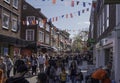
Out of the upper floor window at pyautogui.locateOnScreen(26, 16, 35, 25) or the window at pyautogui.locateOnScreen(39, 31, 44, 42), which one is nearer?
the upper floor window at pyautogui.locateOnScreen(26, 16, 35, 25)

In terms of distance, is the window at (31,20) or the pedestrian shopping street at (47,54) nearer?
the pedestrian shopping street at (47,54)

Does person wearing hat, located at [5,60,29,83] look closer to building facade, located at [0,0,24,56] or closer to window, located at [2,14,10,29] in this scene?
building facade, located at [0,0,24,56]

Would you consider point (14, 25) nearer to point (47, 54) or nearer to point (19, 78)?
point (47, 54)

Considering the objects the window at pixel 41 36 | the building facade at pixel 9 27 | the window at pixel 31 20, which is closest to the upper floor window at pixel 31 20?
the window at pixel 31 20

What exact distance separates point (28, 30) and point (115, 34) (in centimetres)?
4108

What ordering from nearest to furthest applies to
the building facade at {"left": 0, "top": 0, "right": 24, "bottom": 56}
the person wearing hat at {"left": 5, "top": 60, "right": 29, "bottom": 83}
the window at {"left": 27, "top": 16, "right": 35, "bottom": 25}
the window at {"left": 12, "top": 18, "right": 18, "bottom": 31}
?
the person wearing hat at {"left": 5, "top": 60, "right": 29, "bottom": 83}
the building facade at {"left": 0, "top": 0, "right": 24, "bottom": 56}
the window at {"left": 12, "top": 18, "right": 18, "bottom": 31}
the window at {"left": 27, "top": 16, "right": 35, "bottom": 25}

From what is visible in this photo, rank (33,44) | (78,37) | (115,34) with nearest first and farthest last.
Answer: (115,34), (33,44), (78,37)

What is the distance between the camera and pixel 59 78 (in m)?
15.6

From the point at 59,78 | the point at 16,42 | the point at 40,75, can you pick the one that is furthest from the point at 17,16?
the point at 40,75

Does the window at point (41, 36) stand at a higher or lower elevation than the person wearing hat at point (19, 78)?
higher

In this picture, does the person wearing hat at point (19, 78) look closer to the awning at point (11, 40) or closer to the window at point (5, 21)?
the awning at point (11, 40)

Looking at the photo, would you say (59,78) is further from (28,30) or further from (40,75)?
(28,30)

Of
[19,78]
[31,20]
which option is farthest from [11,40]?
[19,78]

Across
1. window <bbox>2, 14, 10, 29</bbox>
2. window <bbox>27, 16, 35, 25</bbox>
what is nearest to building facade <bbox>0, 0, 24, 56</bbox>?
window <bbox>2, 14, 10, 29</bbox>
